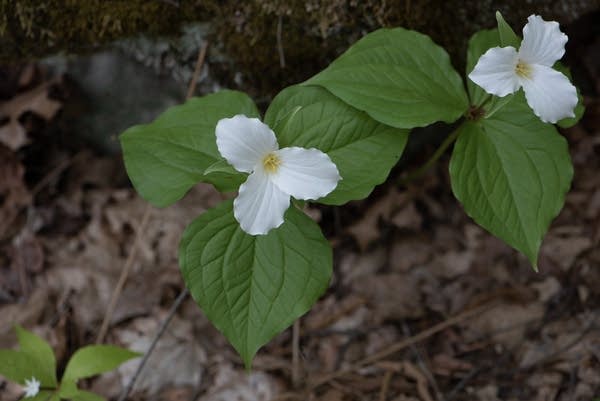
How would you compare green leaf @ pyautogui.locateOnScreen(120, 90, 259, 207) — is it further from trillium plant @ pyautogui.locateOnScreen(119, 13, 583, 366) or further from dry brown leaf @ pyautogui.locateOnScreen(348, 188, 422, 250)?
dry brown leaf @ pyautogui.locateOnScreen(348, 188, 422, 250)

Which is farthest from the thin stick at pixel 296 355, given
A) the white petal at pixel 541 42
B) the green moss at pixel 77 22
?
the white petal at pixel 541 42

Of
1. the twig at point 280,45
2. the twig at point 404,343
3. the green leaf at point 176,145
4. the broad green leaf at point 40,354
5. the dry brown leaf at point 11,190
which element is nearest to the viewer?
the green leaf at point 176,145

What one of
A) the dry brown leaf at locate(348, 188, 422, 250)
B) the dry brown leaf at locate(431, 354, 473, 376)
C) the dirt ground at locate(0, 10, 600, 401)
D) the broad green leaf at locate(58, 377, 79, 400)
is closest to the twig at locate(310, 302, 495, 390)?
the dirt ground at locate(0, 10, 600, 401)

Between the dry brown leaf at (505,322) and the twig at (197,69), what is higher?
the twig at (197,69)

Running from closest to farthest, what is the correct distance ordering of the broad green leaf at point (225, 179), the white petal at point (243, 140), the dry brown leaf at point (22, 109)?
the white petal at point (243, 140)
the broad green leaf at point (225, 179)
the dry brown leaf at point (22, 109)

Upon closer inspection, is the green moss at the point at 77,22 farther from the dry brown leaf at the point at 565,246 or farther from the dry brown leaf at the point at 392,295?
the dry brown leaf at the point at 565,246

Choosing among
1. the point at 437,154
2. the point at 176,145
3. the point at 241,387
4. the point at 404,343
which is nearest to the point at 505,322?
the point at 404,343

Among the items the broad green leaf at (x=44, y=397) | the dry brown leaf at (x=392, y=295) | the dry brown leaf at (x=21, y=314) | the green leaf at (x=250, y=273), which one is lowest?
the dry brown leaf at (x=392, y=295)
